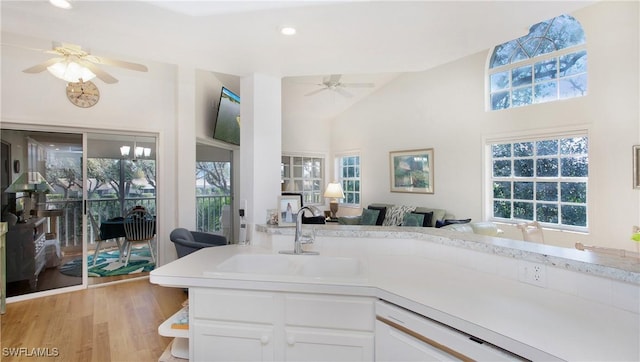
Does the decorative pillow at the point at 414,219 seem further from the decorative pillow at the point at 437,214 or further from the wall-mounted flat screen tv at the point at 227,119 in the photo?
the wall-mounted flat screen tv at the point at 227,119

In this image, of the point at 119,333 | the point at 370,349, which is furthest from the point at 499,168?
the point at 119,333

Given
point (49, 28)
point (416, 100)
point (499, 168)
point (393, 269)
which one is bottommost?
point (393, 269)

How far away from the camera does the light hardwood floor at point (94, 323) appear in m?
2.34

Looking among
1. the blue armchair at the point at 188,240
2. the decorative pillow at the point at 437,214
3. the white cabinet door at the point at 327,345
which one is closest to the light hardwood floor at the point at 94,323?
the blue armchair at the point at 188,240

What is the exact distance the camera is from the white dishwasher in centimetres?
105

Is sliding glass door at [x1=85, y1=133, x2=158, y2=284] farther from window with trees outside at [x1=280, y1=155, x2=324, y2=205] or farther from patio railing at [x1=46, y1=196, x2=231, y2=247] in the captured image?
window with trees outside at [x1=280, y1=155, x2=324, y2=205]

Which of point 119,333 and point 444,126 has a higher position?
point 444,126

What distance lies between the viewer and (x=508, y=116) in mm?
4488

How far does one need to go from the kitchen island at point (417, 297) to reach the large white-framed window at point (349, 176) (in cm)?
473

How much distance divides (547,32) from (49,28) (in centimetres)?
543

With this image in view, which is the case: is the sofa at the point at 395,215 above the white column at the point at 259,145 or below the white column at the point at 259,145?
below

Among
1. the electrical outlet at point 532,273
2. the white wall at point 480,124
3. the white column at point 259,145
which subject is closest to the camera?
the electrical outlet at point 532,273

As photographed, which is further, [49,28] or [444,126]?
[444,126]

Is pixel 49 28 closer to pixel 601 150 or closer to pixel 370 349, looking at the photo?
pixel 370 349
